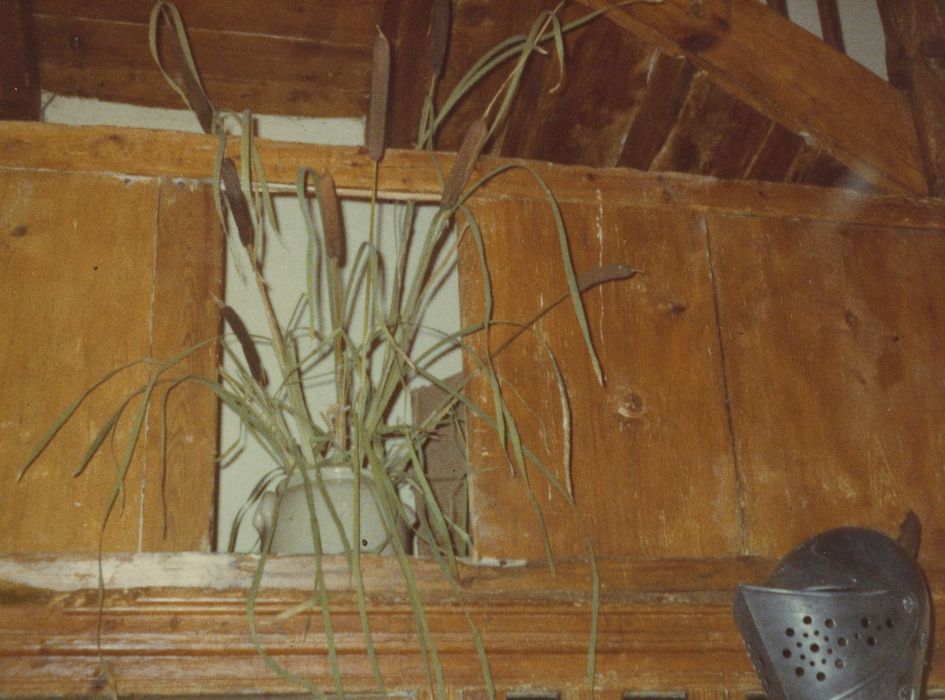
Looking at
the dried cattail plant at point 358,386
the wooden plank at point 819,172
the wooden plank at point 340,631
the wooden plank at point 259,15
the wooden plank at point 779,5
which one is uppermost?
the wooden plank at point 779,5

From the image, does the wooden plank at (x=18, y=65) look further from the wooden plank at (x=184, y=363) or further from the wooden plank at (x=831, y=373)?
the wooden plank at (x=831, y=373)

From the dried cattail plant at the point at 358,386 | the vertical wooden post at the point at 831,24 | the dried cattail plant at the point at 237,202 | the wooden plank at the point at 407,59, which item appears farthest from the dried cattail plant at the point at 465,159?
the vertical wooden post at the point at 831,24

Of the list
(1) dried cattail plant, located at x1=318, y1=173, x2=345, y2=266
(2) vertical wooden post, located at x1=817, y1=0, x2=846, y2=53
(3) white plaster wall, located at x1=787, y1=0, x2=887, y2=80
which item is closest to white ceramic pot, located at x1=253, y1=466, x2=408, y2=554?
(1) dried cattail plant, located at x1=318, y1=173, x2=345, y2=266

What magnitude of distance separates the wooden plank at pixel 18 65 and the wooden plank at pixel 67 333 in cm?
42

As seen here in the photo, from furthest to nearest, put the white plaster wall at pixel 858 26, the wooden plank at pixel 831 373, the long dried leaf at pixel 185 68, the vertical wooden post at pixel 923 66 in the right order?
the white plaster wall at pixel 858 26
the vertical wooden post at pixel 923 66
the wooden plank at pixel 831 373
the long dried leaf at pixel 185 68

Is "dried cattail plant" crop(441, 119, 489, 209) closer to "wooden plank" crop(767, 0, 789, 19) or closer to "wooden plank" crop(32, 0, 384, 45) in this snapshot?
"wooden plank" crop(32, 0, 384, 45)

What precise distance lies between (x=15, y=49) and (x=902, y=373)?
1740 mm

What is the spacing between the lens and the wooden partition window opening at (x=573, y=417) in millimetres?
1421

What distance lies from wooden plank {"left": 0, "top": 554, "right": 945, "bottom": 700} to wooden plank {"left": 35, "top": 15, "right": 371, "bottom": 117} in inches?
43.2

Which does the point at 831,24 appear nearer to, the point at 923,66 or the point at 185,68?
the point at 923,66

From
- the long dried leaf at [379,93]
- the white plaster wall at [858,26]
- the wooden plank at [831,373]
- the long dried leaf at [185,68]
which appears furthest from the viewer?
the white plaster wall at [858,26]

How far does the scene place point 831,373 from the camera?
180 cm

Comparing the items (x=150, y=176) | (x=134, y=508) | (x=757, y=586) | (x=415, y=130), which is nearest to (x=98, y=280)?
(x=150, y=176)

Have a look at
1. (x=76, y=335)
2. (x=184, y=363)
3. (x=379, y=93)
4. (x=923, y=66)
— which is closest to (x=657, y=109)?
(x=923, y=66)
